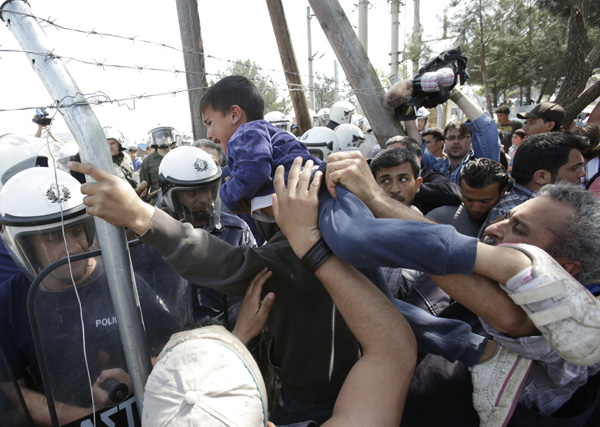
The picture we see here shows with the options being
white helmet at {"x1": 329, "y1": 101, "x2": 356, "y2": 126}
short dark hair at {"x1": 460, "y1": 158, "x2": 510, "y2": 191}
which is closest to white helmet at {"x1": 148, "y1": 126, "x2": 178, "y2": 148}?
white helmet at {"x1": 329, "y1": 101, "x2": 356, "y2": 126}

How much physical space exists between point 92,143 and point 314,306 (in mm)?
1081

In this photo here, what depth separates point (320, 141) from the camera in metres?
5.11

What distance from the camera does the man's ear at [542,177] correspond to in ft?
9.30

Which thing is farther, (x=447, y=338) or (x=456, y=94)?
(x=456, y=94)

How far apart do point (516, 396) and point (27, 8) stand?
206 cm

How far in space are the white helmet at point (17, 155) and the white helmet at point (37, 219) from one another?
1.77 m

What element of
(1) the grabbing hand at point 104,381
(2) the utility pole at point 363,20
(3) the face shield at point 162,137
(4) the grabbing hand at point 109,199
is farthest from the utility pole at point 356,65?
(2) the utility pole at point 363,20

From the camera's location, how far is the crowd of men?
3.51 ft

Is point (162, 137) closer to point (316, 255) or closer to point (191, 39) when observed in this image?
point (191, 39)

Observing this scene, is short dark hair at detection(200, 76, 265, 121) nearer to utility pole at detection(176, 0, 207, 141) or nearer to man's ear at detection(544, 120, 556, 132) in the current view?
utility pole at detection(176, 0, 207, 141)

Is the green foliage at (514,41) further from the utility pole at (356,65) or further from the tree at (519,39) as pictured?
the utility pole at (356,65)

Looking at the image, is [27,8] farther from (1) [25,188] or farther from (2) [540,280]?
(2) [540,280]

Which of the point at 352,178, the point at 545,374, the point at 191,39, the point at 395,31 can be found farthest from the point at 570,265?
the point at 395,31

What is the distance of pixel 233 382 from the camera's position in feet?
3.43
